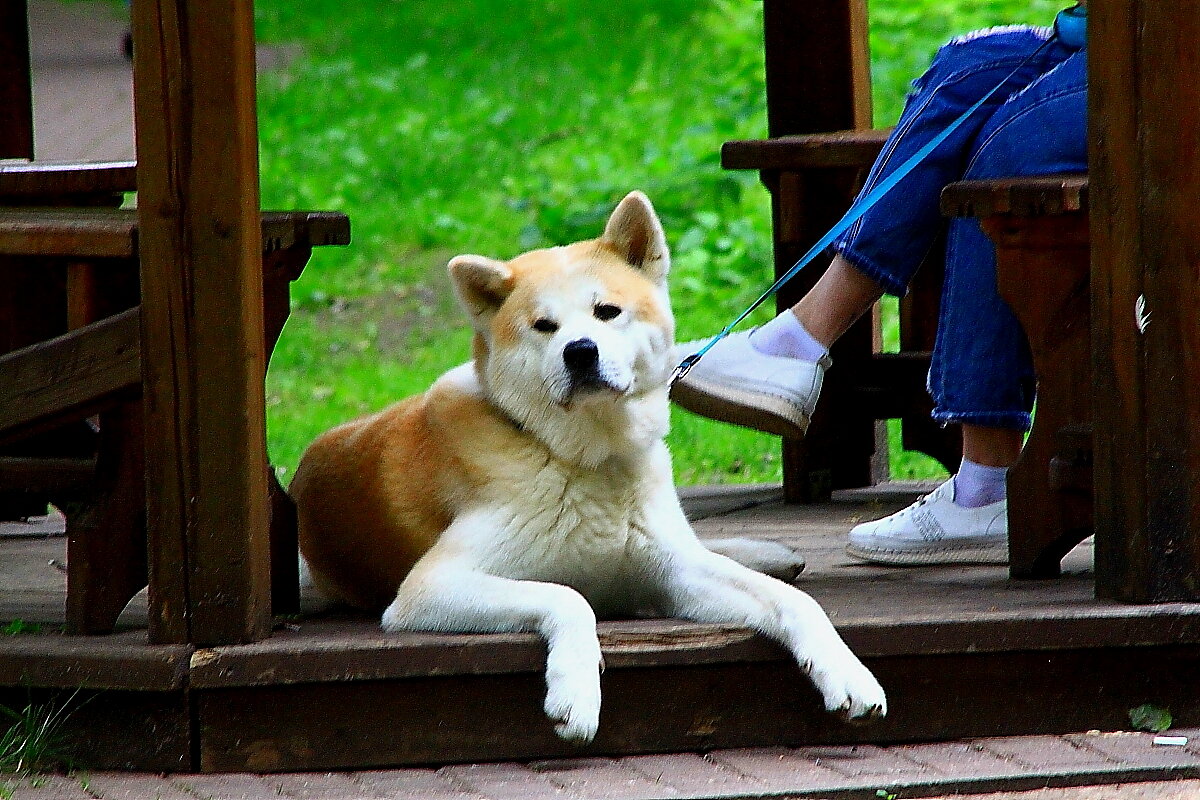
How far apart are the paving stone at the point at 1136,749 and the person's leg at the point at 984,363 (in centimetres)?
75

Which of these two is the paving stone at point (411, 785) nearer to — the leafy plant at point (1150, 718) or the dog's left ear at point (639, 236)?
the dog's left ear at point (639, 236)

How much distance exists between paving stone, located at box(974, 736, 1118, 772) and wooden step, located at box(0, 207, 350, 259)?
65.8 inches

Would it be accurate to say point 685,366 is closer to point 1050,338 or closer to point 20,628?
point 1050,338

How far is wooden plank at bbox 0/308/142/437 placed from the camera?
3074mm

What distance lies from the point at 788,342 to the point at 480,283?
92cm

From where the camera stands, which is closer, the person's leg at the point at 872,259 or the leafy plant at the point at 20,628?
the leafy plant at the point at 20,628

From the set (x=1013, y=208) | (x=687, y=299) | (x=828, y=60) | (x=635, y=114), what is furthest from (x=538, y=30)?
(x=1013, y=208)

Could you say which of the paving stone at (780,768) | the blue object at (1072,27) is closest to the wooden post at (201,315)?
the paving stone at (780,768)

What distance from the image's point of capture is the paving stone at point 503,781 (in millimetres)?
2904

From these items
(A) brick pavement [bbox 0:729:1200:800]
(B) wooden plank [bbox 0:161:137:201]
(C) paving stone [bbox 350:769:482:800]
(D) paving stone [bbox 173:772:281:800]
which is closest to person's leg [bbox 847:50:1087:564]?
(A) brick pavement [bbox 0:729:1200:800]

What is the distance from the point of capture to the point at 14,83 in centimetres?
516

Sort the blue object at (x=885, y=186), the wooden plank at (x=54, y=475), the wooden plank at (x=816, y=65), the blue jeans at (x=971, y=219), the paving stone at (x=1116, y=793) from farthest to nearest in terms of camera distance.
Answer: the wooden plank at (x=816, y=65), the blue object at (x=885, y=186), the blue jeans at (x=971, y=219), the wooden plank at (x=54, y=475), the paving stone at (x=1116, y=793)

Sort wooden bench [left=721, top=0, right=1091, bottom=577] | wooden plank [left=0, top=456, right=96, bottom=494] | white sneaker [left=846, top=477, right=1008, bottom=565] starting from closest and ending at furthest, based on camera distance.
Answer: wooden plank [left=0, top=456, right=96, bottom=494], white sneaker [left=846, top=477, right=1008, bottom=565], wooden bench [left=721, top=0, right=1091, bottom=577]

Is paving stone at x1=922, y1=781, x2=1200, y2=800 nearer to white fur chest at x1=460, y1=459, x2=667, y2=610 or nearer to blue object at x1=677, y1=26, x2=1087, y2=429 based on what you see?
white fur chest at x1=460, y1=459, x2=667, y2=610
